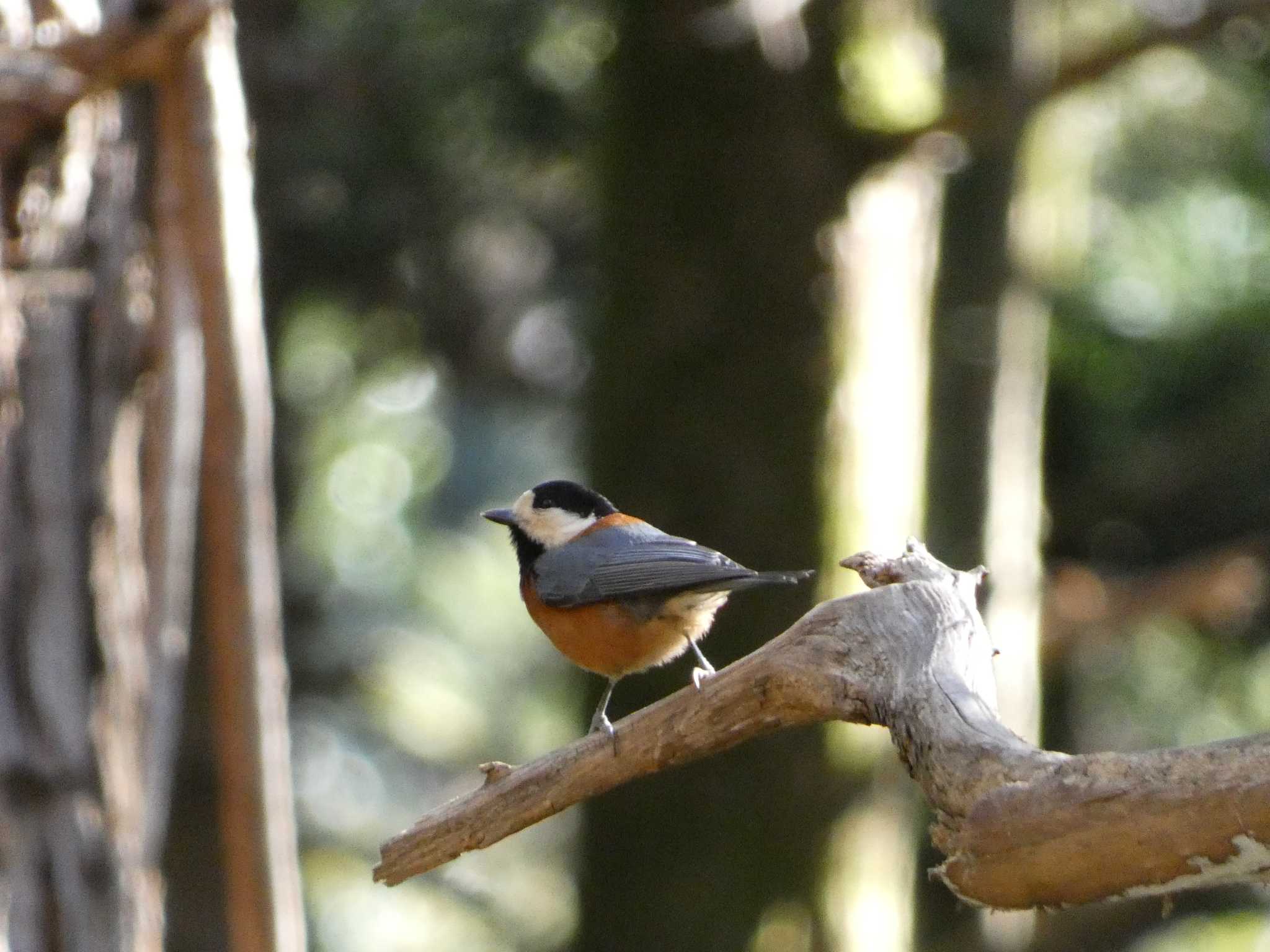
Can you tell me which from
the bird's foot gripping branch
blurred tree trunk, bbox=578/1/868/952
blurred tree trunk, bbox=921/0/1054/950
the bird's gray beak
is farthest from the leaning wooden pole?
blurred tree trunk, bbox=921/0/1054/950

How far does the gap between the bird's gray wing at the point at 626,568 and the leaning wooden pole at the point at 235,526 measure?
727 millimetres

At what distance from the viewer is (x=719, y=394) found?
5.30m

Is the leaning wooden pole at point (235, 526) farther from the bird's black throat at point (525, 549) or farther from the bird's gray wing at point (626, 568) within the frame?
the bird's black throat at point (525, 549)

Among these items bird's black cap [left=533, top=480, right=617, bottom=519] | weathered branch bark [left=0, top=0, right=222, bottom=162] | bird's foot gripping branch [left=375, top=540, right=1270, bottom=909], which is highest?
weathered branch bark [left=0, top=0, right=222, bottom=162]

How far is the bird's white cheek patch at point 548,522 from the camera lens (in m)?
3.57

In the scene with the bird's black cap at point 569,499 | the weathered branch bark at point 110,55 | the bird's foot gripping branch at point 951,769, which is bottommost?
the bird's foot gripping branch at point 951,769

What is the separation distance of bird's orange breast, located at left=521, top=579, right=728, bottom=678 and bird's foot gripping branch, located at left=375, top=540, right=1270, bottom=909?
89cm

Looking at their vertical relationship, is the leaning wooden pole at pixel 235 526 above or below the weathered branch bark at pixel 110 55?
below

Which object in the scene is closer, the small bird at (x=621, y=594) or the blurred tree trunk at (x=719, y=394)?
the small bird at (x=621, y=594)

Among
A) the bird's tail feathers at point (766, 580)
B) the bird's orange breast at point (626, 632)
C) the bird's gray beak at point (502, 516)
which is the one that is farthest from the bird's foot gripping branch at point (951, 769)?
the bird's gray beak at point (502, 516)

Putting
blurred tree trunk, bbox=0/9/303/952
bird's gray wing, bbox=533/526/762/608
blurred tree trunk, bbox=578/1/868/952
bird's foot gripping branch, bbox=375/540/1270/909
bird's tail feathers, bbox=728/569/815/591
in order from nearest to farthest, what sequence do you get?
bird's foot gripping branch, bbox=375/540/1270/909, bird's tail feathers, bbox=728/569/815/591, blurred tree trunk, bbox=0/9/303/952, bird's gray wing, bbox=533/526/762/608, blurred tree trunk, bbox=578/1/868/952

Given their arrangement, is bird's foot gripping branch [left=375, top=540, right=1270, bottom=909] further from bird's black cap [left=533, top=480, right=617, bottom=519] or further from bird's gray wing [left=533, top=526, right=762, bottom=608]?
bird's black cap [left=533, top=480, right=617, bottom=519]

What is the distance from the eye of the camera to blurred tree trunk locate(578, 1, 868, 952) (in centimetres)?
501

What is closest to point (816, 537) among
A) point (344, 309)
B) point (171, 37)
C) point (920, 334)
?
point (920, 334)
